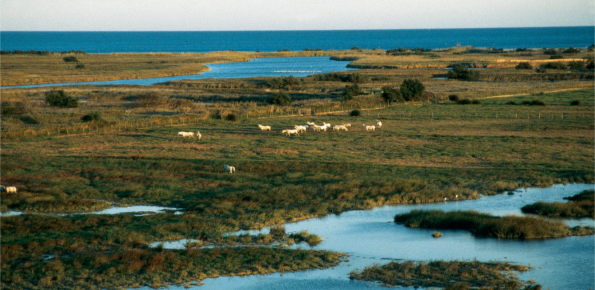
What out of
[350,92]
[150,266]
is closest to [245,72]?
Result: [350,92]

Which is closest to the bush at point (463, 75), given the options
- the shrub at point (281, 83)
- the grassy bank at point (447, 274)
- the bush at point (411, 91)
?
the shrub at point (281, 83)

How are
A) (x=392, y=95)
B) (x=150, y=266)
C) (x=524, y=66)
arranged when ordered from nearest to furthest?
1. (x=150, y=266)
2. (x=392, y=95)
3. (x=524, y=66)

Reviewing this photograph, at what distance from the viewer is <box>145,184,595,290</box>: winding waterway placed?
59.3 feet

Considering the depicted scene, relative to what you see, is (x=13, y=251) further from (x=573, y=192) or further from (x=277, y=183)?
(x=573, y=192)

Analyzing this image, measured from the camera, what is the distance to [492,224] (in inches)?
912

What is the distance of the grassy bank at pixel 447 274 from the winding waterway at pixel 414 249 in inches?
19.6

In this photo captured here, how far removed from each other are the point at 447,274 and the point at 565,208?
10.4 metres

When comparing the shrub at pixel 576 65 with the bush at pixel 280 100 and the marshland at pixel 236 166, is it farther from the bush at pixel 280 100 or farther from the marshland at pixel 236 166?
the bush at pixel 280 100

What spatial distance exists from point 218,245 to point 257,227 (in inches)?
104

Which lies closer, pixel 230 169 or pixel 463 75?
pixel 230 169

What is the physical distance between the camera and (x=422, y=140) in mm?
43094

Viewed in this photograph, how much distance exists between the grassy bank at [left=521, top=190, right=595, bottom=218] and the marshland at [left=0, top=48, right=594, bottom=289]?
9.60 feet

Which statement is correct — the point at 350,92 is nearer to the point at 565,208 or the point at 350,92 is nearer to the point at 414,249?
the point at 565,208

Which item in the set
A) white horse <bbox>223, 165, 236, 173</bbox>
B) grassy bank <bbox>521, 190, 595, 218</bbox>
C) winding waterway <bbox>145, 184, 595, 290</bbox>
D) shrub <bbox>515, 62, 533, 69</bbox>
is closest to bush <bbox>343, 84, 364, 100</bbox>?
white horse <bbox>223, 165, 236, 173</bbox>
